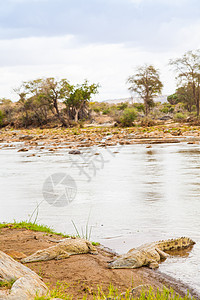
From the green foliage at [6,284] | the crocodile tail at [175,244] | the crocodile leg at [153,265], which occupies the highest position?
the green foliage at [6,284]

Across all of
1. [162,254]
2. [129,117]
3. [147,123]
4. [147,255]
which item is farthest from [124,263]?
[129,117]

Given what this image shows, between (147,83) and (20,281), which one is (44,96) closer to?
(147,83)

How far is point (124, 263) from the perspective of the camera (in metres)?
4.81

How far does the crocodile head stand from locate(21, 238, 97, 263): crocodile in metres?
0.59

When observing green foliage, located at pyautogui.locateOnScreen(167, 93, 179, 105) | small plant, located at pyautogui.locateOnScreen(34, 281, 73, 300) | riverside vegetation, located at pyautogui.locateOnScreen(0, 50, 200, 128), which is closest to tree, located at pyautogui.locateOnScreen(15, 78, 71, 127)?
riverside vegetation, located at pyautogui.locateOnScreen(0, 50, 200, 128)

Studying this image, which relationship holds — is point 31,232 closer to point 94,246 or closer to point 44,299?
point 94,246

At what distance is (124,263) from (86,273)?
0.59 m

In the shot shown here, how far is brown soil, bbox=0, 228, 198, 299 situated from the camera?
417 centimetres

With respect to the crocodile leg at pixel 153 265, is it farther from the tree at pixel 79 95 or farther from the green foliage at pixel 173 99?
the green foliage at pixel 173 99

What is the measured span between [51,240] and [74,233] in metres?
0.92

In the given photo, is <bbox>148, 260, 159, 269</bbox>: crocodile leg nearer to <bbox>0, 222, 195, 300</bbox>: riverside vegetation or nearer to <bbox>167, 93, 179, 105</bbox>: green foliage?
<bbox>0, 222, 195, 300</bbox>: riverside vegetation

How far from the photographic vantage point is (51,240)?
5.78 m

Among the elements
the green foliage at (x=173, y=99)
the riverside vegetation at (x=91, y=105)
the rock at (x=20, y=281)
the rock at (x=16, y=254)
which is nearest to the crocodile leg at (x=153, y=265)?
the rock at (x=16, y=254)

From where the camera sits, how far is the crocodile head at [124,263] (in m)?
4.78
